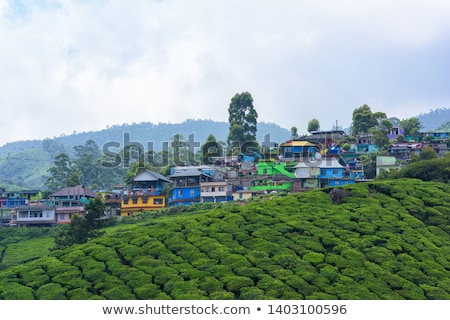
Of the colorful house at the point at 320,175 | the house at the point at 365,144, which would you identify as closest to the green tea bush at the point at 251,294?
the colorful house at the point at 320,175

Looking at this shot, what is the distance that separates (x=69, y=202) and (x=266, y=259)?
34229 mm

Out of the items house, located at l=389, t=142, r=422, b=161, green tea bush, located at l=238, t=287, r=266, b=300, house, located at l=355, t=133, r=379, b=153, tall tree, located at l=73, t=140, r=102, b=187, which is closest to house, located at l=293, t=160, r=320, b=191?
house, located at l=389, t=142, r=422, b=161

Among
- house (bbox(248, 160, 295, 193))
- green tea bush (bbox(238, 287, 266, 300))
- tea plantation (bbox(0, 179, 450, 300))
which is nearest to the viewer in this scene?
green tea bush (bbox(238, 287, 266, 300))

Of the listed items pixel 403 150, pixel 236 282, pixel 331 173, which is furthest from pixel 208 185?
pixel 236 282

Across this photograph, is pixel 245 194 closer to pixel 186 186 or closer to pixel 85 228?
pixel 186 186

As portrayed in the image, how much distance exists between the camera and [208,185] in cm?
5934

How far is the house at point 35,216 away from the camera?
58.5 m

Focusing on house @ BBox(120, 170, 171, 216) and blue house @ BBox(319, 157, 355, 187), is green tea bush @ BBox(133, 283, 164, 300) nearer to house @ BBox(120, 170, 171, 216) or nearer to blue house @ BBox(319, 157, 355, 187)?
house @ BBox(120, 170, 171, 216)

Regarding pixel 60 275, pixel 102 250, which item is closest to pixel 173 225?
pixel 102 250

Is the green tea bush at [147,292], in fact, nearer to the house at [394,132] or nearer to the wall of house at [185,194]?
the wall of house at [185,194]

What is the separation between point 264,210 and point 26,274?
47.2 ft

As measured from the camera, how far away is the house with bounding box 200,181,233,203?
59125 mm

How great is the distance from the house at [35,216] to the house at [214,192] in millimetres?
13614

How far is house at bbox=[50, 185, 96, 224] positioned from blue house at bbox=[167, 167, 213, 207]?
329 inches
